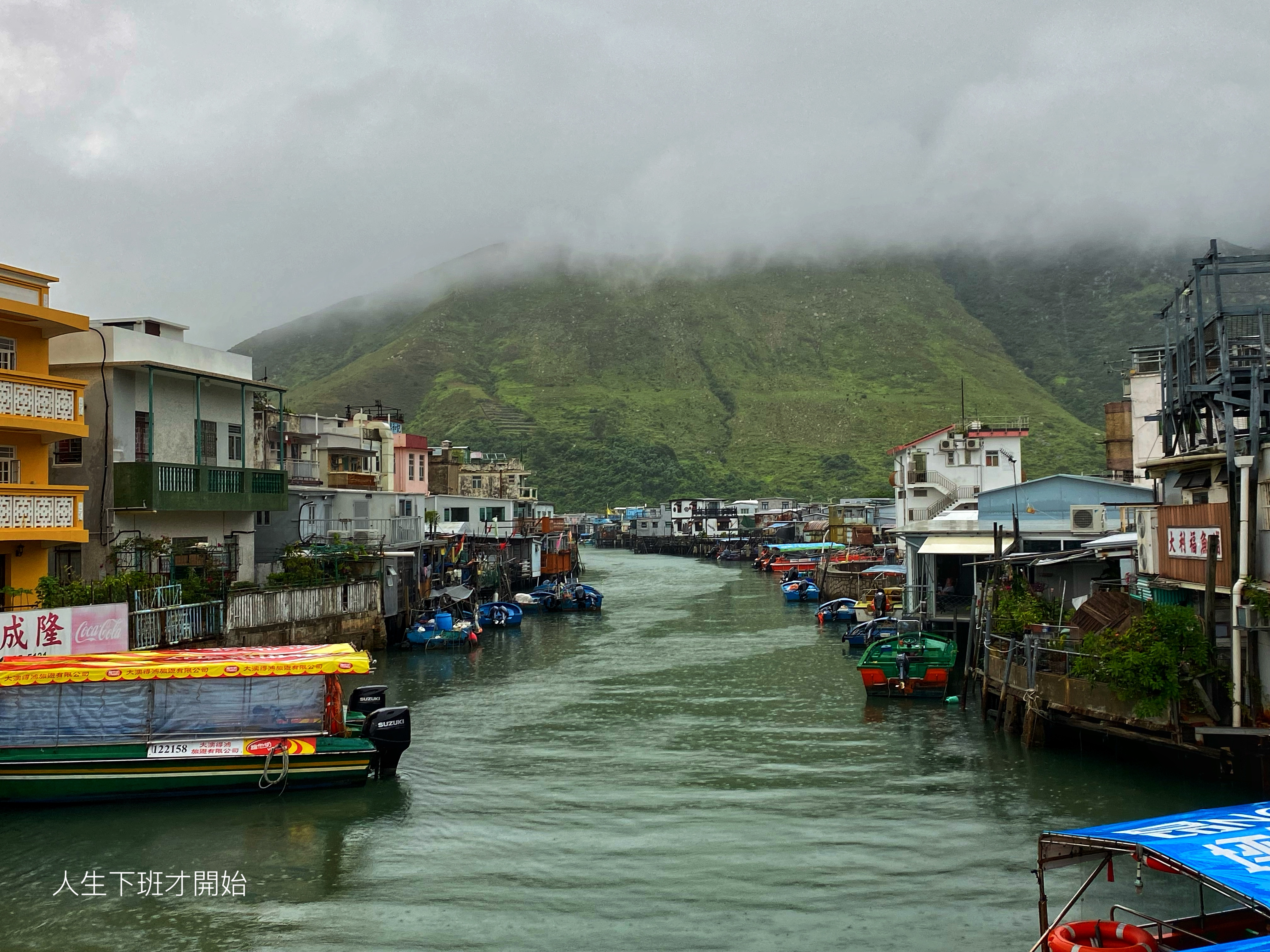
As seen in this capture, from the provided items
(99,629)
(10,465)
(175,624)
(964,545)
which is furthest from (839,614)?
(10,465)

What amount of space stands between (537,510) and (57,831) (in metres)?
95.5

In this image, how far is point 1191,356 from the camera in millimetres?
29203

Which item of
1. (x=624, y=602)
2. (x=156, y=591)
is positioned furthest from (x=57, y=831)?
(x=624, y=602)

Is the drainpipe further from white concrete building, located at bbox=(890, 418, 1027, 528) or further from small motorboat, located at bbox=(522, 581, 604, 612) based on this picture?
small motorboat, located at bbox=(522, 581, 604, 612)

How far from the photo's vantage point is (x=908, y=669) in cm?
3825

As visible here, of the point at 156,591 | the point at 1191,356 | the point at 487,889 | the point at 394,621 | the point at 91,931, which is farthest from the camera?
the point at 394,621

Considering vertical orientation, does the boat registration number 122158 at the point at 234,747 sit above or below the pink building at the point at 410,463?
below

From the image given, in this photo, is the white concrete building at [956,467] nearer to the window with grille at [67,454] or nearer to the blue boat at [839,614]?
the blue boat at [839,614]

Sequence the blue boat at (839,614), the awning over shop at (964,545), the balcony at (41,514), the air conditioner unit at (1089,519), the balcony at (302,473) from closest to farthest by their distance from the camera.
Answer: the balcony at (41,514) < the air conditioner unit at (1089,519) < the awning over shop at (964,545) < the balcony at (302,473) < the blue boat at (839,614)

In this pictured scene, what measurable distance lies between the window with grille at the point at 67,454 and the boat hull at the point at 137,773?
54.5 feet

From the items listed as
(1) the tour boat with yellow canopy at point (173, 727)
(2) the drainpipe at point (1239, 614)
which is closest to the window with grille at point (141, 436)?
(1) the tour boat with yellow canopy at point (173, 727)

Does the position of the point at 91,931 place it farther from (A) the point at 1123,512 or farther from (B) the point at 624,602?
(B) the point at 624,602

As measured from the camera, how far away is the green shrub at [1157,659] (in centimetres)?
2322

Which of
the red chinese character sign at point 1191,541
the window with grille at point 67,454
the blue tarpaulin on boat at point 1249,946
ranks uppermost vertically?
the window with grille at point 67,454
